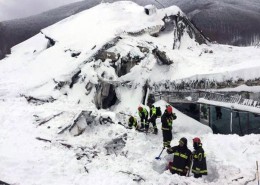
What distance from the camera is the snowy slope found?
401 inches

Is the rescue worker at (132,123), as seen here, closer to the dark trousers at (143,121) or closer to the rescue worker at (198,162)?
the dark trousers at (143,121)

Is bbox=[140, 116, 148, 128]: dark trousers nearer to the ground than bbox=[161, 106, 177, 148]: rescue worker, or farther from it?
nearer to the ground

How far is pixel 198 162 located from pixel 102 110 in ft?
24.7

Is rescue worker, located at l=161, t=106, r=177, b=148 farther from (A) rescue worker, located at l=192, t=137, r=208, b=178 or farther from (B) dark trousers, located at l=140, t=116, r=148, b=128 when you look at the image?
(A) rescue worker, located at l=192, t=137, r=208, b=178

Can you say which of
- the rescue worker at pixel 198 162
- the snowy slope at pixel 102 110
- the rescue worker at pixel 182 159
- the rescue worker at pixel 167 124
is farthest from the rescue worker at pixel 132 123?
the rescue worker at pixel 198 162

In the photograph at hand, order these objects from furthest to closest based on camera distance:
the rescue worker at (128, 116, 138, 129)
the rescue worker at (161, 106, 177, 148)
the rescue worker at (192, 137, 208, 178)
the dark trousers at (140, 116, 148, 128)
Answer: the rescue worker at (128, 116, 138, 129) → the dark trousers at (140, 116, 148, 128) → the rescue worker at (161, 106, 177, 148) → the rescue worker at (192, 137, 208, 178)

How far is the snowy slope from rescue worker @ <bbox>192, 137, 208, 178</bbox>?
0.64ft

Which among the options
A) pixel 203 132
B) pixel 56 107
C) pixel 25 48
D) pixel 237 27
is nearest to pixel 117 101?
pixel 56 107

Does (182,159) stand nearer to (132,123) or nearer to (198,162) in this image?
(198,162)

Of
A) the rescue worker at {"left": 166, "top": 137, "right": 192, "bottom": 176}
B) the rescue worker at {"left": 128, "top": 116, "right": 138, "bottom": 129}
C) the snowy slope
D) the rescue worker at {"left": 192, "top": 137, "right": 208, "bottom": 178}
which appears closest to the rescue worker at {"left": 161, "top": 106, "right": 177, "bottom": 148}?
the snowy slope

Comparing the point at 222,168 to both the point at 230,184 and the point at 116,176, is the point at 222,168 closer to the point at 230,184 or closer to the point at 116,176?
the point at 230,184

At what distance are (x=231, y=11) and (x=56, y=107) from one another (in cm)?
8014

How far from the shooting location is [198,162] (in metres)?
9.71

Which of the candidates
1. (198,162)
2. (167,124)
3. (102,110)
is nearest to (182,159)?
(198,162)
